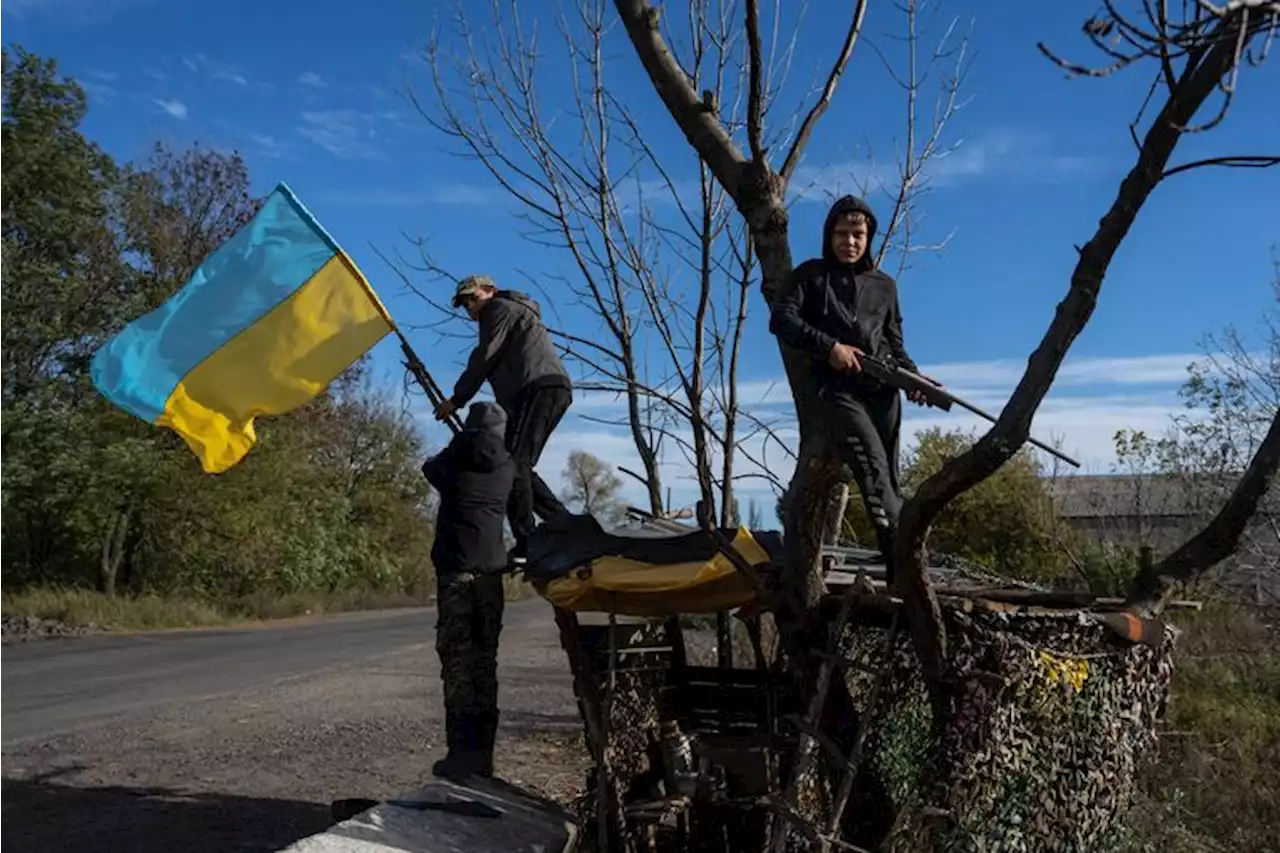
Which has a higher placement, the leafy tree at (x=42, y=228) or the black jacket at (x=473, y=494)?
the leafy tree at (x=42, y=228)

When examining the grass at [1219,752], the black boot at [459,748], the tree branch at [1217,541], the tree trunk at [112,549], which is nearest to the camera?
the tree branch at [1217,541]

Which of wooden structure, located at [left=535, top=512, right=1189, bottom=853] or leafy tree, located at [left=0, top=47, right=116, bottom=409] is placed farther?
leafy tree, located at [left=0, top=47, right=116, bottom=409]

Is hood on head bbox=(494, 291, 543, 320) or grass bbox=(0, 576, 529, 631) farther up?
hood on head bbox=(494, 291, 543, 320)

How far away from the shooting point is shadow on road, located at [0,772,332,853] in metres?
6.62

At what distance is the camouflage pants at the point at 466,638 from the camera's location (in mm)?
7055

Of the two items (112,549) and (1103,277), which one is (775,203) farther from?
(112,549)

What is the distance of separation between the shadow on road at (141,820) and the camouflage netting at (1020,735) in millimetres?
3729

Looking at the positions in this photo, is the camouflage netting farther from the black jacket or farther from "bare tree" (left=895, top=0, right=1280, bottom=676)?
the black jacket

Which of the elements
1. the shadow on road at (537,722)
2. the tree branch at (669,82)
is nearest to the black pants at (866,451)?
the tree branch at (669,82)

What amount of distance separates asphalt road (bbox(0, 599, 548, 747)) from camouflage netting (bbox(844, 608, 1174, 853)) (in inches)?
287

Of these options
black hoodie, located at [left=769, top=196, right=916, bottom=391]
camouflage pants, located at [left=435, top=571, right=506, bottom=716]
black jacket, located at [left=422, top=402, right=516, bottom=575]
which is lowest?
camouflage pants, located at [left=435, top=571, right=506, bottom=716]

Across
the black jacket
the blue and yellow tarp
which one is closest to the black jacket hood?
the black jacket

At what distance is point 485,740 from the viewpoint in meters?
7.20

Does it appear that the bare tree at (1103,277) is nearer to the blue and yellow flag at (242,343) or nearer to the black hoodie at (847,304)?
the black hoodie at (847,304)
